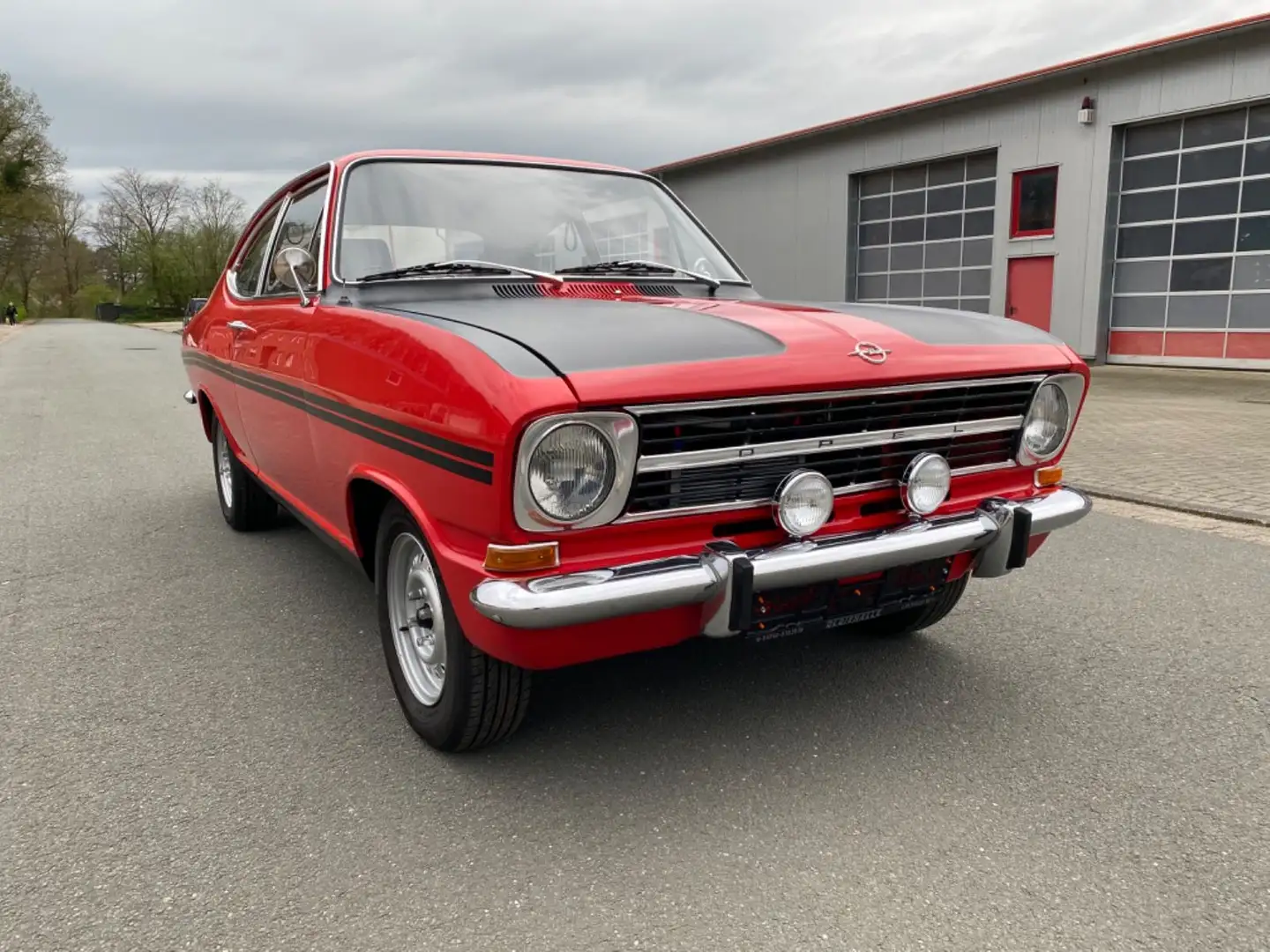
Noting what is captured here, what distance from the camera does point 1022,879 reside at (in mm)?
2193

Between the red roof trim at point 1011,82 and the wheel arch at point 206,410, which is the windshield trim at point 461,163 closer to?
the wheel arch at point 206,410

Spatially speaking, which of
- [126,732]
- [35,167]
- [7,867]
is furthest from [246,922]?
[35,167]

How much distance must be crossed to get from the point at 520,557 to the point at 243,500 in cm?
350

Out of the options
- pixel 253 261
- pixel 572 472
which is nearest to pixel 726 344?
pixel 572 472

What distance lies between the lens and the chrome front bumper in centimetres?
220

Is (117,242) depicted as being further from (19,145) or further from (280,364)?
(280,364)

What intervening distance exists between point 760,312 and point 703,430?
732 mm

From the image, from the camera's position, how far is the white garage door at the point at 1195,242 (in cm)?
1546

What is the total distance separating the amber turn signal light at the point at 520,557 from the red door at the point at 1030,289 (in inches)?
697

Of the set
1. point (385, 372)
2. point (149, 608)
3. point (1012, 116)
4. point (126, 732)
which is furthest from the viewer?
point (1012, 116)

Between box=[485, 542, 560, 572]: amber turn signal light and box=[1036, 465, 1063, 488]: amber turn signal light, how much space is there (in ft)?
5.71

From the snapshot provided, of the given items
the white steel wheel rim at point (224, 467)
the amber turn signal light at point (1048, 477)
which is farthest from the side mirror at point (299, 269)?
the amber turn signal light at point (1048, 477)

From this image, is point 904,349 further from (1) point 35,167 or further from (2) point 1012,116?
(1) point 35,167

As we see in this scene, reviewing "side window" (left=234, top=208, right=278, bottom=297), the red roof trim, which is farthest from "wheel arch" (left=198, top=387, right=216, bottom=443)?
the red roof trim
